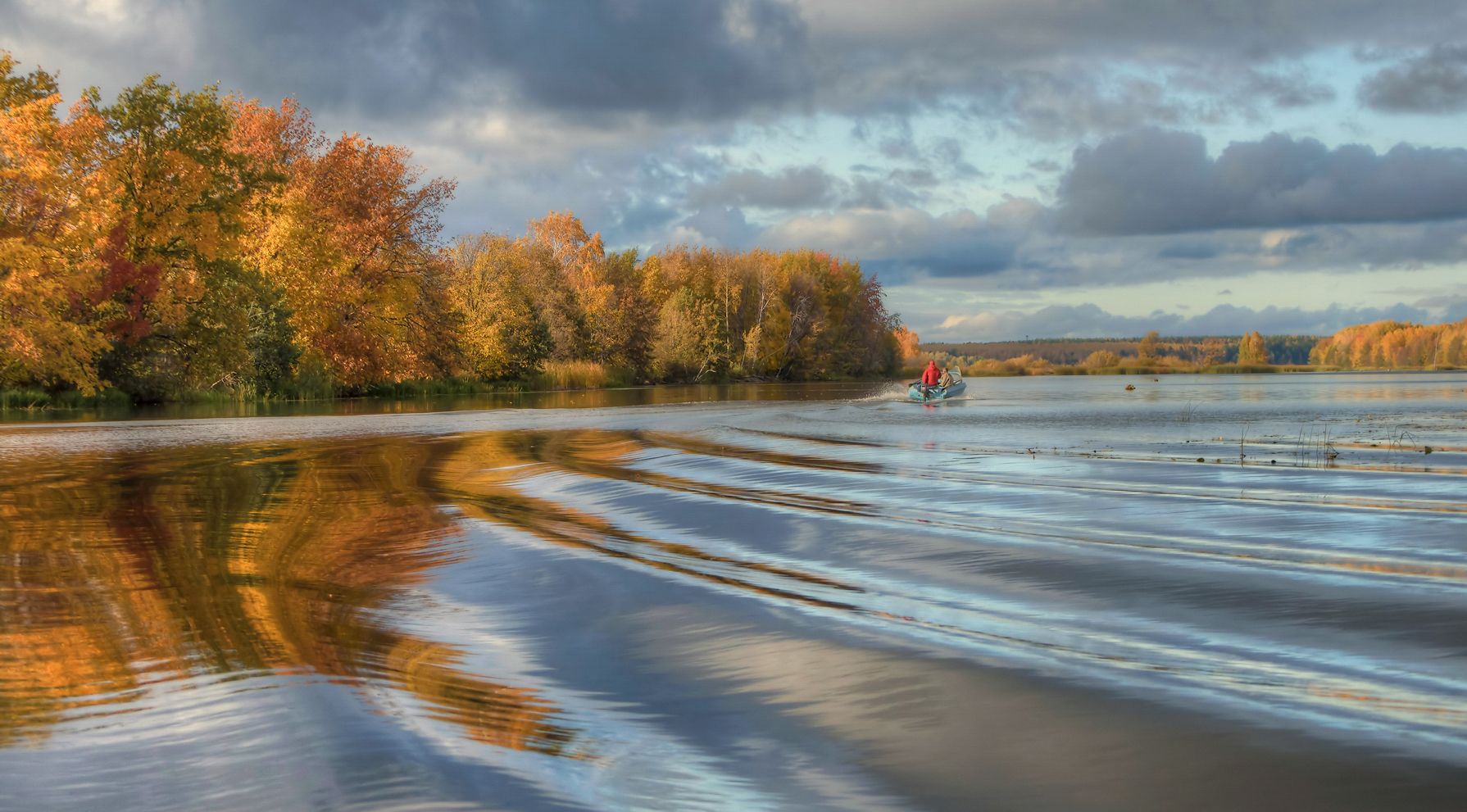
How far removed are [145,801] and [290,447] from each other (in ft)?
66.5

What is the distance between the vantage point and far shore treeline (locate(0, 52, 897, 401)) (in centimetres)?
3691

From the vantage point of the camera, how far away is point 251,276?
147 ft

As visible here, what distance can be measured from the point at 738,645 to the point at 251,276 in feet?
146

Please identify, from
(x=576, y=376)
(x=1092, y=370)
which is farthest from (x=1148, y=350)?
(x=576, y=376)

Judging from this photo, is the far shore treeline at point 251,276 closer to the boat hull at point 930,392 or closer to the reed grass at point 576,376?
the reed grass at point 576,376

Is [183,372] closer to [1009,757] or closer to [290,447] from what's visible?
[290,447]

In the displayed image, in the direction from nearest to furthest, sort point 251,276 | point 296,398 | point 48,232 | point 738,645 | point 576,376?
point 738,645, point 48,232, point 251,276, point 296,398, point 576,376

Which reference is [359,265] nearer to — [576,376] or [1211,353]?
[576,376]

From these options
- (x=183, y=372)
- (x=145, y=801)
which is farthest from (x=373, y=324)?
(x=145, y=801)

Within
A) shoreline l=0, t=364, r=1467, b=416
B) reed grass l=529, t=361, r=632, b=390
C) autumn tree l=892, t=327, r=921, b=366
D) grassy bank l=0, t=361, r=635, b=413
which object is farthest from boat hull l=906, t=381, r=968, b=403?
autumn tree l=892, t=327, r=921, b=366

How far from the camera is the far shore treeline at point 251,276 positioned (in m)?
36.9

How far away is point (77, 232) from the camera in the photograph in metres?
36.9

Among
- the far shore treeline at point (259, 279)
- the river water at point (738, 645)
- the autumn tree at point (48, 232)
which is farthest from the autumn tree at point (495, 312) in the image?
the river water at point (738, 645)

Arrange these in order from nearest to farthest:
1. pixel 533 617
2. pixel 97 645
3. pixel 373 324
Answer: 1. pixel 97 645
2. pixel 533 617
3. pixel 373 324
